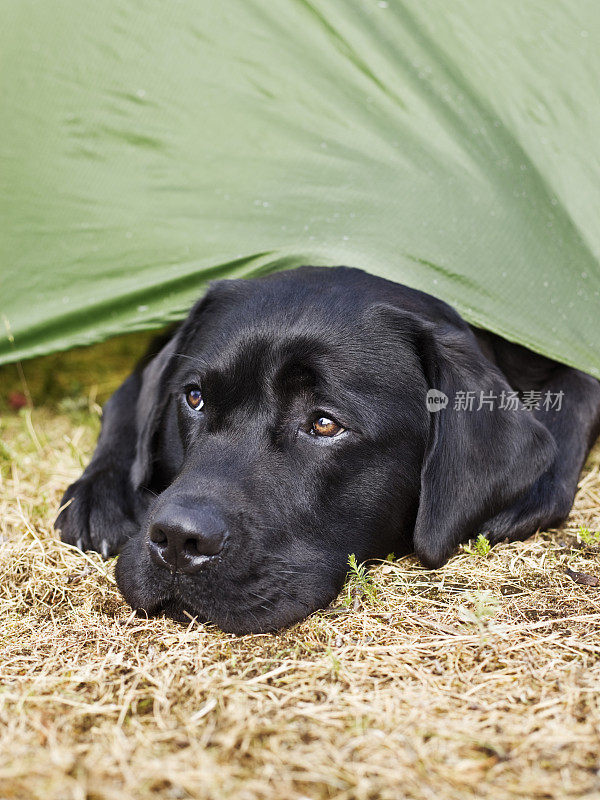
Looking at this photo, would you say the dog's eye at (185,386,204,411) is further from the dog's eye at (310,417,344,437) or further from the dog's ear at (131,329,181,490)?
the dog's eye at (310,417,344,437)

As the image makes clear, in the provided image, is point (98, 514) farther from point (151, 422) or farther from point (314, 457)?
point (314, 457)

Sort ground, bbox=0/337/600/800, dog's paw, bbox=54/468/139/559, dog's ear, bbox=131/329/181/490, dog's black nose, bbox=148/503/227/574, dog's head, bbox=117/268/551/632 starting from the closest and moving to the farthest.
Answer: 1. ground, bbox=0/337/600/800
2. dog's black nose, bbox=148/503/227/574
3. dog's head, bbox=117/268/551/632
4. dog's paw, bbox=54/468/139/559
5. dog's ear, bbox=131/329/181/490

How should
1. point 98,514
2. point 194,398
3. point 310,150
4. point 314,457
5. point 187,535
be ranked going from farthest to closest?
point 310,150 < point 98,514 < point 194,398 < point 314,457 < point 187,535

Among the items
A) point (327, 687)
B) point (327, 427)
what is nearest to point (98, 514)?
point (327, 427)

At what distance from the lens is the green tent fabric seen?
3.07m

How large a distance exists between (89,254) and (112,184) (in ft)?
1.03

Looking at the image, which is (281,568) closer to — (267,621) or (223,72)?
(267,621)

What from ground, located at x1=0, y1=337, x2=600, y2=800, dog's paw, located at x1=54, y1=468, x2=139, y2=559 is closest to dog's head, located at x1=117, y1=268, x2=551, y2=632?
ground, located at x1=0, y1=337, x2=600, y2=800

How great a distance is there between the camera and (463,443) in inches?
98.4

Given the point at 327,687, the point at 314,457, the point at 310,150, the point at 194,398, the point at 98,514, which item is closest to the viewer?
the point at 327,687

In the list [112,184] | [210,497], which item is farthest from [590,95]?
[210,497]

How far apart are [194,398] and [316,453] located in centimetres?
51

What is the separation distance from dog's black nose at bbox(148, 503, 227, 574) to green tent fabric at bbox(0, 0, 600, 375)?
125cm

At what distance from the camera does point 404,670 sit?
6.51ft
